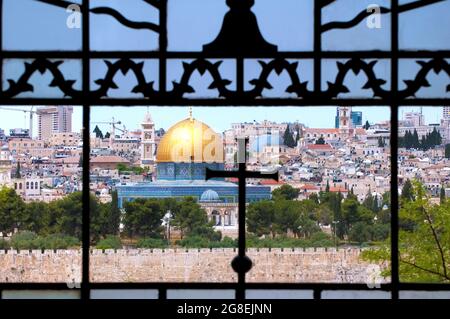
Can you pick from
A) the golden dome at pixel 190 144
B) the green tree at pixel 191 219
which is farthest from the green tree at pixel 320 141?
the green tree at pixel 191 219

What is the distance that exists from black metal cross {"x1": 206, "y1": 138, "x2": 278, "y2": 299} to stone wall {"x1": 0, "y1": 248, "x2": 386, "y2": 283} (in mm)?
25291

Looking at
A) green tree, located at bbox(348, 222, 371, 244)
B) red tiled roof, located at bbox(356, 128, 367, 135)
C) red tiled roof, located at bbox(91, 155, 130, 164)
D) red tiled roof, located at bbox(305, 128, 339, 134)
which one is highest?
red tiled roof, located at bbox(305, 128, 339, 134)

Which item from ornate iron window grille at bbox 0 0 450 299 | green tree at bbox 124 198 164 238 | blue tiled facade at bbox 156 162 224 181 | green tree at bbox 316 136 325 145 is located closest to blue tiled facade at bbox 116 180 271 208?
blue tiled facade at bbox 156 162 224 181

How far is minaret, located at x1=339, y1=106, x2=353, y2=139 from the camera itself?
25191mm

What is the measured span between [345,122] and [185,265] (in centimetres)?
868

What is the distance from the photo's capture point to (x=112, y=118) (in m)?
24.7

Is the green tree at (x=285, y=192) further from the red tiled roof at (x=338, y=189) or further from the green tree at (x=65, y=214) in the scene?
the green tree at (x=65, y=214)

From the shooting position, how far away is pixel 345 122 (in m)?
25.9

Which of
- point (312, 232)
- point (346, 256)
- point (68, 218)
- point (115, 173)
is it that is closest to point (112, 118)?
point (68, 218)

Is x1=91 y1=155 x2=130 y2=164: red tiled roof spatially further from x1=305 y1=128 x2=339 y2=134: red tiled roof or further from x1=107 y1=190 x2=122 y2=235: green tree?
x1=305 y1=128 x2=339 y2=134: red tiled roof

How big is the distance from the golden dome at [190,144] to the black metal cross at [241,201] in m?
19.0
